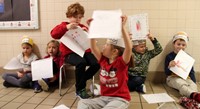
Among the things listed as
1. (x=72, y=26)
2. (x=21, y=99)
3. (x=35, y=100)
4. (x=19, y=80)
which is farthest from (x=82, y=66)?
(x=19, y=80)

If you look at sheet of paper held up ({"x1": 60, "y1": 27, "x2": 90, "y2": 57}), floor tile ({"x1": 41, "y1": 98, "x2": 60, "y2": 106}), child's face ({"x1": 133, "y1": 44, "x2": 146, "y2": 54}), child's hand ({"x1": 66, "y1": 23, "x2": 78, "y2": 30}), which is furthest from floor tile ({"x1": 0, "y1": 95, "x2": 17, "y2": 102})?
child's face ({"x1": 133, "y1": 44, "x2": 146, "y2": 54})

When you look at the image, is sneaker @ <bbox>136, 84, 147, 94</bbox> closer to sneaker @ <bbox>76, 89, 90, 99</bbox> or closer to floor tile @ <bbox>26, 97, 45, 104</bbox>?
sneaker @ <bbox>76, 89, 90, 99</bbox>

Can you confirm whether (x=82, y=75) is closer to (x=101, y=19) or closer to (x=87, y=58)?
(x=87, y=58)

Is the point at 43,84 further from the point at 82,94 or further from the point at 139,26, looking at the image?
the point at 139,26

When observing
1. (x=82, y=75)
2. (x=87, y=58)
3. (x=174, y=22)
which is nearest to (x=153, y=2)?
(x=174, y=22)

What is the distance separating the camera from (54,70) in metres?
2.44

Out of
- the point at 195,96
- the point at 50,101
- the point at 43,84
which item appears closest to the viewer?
the point at 195,96

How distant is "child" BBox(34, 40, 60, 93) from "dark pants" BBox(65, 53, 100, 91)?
32cm

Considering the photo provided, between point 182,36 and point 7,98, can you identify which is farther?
point 182,36

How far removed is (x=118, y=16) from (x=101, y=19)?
0.35 ft

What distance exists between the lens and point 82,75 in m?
2.13

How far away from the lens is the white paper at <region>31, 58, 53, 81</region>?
7.34ft

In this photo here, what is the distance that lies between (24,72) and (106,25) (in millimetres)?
1485

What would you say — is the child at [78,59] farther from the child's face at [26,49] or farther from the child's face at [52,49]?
the child's face at [26,49]
